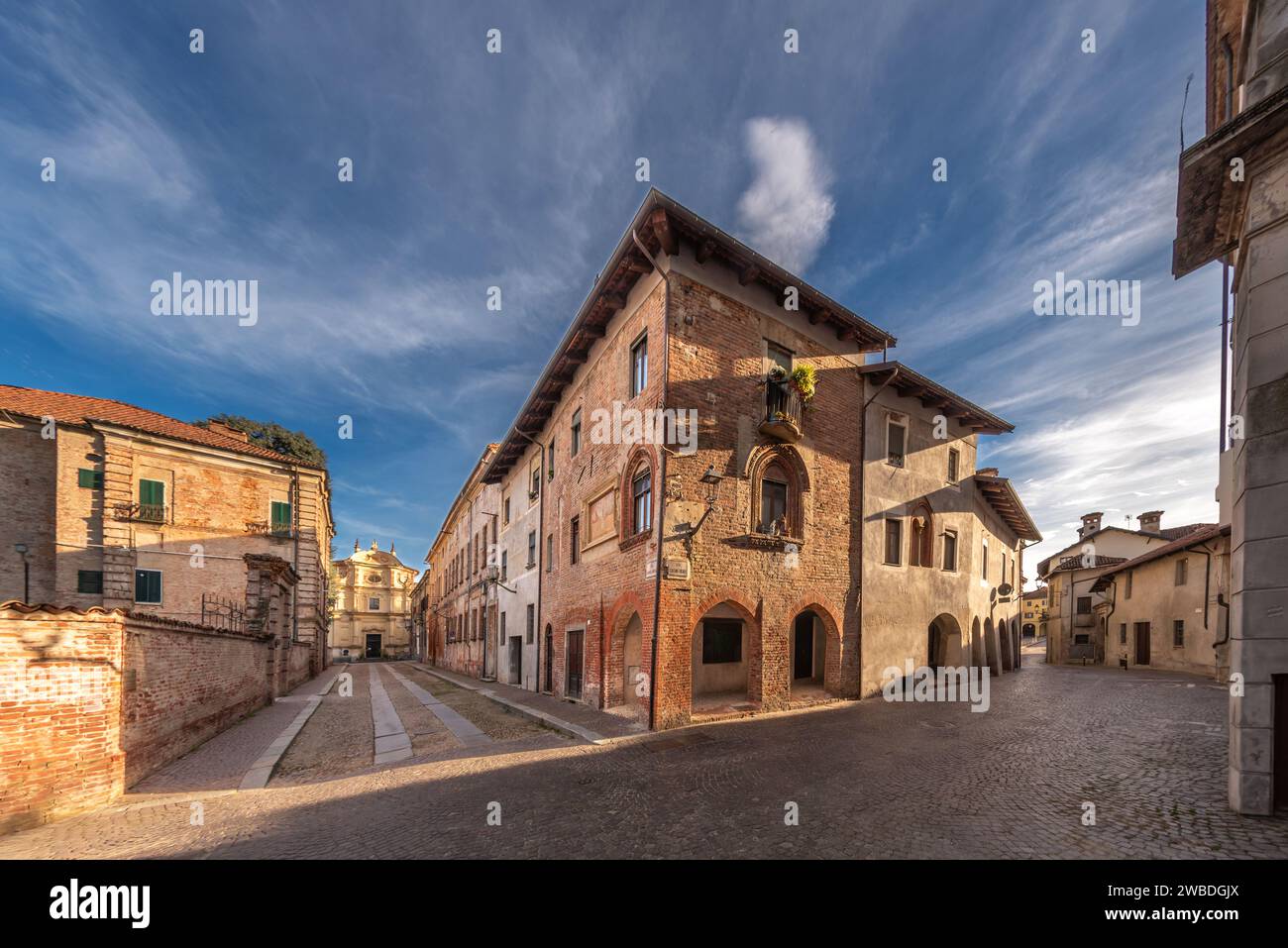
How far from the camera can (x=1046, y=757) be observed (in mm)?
8031

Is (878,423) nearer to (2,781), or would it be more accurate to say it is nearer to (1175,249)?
(1175,249)

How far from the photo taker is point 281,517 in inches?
993

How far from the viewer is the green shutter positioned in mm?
24984

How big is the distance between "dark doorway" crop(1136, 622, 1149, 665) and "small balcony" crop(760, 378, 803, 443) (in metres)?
25.9

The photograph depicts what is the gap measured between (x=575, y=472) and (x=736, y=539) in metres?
Answer: 6.14

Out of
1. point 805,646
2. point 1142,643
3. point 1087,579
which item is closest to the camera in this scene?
point 805,646

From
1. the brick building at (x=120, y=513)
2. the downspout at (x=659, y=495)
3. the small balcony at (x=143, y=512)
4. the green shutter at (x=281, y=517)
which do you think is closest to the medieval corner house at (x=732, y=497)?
the downspout at (x=659, y=495)

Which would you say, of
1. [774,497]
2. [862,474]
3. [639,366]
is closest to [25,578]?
[639,366]

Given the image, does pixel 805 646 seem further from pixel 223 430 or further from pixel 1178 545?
pixel 223 430

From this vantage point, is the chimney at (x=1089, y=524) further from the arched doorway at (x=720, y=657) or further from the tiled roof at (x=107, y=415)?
the tiled roof at (x=107, y=415)

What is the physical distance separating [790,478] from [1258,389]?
8.21 m

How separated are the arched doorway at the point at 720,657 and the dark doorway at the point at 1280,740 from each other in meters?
8.38

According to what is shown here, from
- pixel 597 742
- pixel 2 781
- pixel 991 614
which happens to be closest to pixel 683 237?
pixel 597 742

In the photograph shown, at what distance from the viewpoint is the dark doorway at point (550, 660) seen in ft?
54.4
